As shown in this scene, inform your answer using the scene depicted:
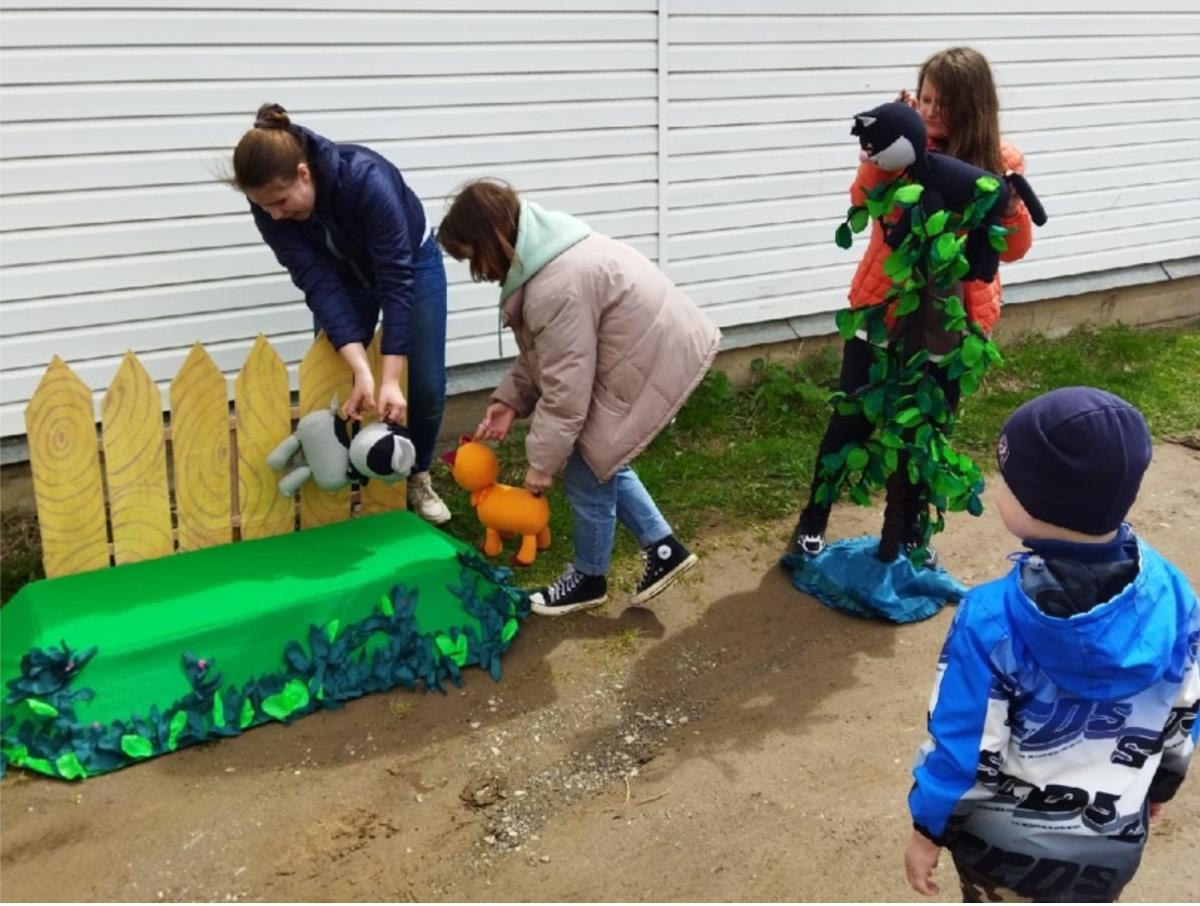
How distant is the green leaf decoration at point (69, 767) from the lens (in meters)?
3.23

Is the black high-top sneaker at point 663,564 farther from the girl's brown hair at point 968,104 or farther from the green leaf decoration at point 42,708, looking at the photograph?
the green leaf decoration at point 42,708

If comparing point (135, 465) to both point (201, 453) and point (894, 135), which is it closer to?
point (201, 453)

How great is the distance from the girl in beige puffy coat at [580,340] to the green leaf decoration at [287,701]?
3.18 ft

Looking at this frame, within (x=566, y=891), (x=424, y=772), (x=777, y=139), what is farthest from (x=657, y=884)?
(x=777, y=139)

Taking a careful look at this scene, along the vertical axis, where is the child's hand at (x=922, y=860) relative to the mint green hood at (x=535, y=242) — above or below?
below

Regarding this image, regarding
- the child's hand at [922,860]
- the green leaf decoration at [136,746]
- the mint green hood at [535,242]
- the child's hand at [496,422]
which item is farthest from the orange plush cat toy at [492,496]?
the child's hand at [922,860]

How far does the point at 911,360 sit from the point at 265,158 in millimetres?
2142

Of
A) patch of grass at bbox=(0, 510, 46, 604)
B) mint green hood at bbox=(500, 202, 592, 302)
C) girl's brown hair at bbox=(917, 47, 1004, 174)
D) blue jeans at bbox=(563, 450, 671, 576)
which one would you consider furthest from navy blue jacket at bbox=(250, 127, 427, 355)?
girl's brown hair at bbox=(917, 47, 1004, 174)

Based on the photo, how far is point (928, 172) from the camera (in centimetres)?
361

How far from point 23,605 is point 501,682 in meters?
1.48

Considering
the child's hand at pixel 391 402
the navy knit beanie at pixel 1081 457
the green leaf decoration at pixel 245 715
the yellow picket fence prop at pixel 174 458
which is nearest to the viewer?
the navy knit beanie at pixel 1081 457

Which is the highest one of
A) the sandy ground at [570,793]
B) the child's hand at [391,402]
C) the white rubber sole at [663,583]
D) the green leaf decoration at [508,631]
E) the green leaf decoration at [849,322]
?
the green leaf decoration at [849,322]

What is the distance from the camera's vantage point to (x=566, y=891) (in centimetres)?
293

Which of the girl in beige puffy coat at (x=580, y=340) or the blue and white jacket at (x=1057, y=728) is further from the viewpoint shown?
the girl in beige puffy coat at (x=580, y=340)
